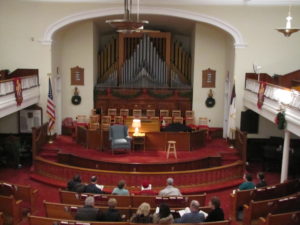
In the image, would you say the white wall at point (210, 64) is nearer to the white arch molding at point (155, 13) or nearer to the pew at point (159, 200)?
the white arch molding at point (155, 13)

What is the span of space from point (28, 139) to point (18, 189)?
782 cm

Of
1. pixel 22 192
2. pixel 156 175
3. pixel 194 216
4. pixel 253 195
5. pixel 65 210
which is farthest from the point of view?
pixel 156 175

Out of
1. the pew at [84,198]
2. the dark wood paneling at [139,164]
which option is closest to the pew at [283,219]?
the pew at [84,198]

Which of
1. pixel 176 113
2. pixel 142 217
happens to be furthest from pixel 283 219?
pixel 176 113

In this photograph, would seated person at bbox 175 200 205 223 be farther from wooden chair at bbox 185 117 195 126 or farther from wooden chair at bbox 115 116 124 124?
wooden chair at bbox 185 117 195 126

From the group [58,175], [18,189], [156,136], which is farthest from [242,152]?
[18,189]

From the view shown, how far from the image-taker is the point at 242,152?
15758mm

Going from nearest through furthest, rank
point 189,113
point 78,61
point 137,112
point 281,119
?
point 281,119, point 137,112, point 189,113, point 78,61

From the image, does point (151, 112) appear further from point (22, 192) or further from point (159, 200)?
point (159, 200)

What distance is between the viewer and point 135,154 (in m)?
16.1

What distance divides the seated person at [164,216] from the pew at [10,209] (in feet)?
12.6

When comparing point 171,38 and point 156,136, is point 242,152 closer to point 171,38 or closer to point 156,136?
point 156,136

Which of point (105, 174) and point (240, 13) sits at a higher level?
point (240, 13)

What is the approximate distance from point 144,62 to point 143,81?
96cm
